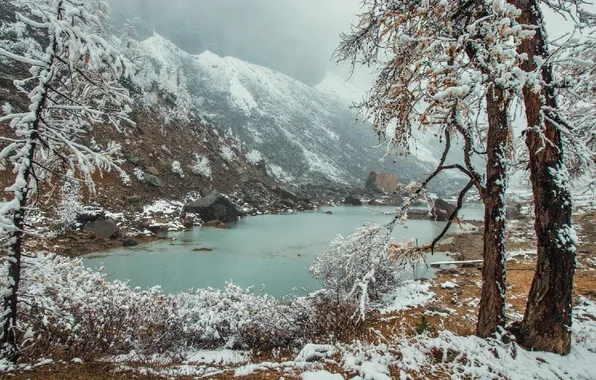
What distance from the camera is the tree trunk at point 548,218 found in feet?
14.6

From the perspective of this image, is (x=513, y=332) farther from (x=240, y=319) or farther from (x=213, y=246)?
(x=213, y=246)

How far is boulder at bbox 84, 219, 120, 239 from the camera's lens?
2050cm

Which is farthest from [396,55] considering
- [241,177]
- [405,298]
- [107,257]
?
[241,177]

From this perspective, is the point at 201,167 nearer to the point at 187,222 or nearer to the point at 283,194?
the point at 283,194

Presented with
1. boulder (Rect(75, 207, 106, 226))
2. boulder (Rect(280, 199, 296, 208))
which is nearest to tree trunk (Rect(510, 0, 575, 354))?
boulder (Rect(75, 207, 106, 226))

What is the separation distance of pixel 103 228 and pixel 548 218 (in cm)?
2295

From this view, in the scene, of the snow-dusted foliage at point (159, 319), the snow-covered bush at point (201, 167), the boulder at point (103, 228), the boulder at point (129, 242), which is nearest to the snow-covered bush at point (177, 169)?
the snow-covered bush at point (201, 167)

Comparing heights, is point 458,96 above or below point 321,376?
above

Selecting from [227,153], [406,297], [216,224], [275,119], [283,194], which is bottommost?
[216,224]

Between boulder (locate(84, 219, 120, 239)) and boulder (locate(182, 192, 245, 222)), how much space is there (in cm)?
930

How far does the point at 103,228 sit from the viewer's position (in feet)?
68.3

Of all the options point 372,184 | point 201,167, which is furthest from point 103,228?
point 372,184

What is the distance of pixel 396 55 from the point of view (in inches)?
213

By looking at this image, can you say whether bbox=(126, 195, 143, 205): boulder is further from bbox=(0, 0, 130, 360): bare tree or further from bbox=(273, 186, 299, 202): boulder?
bbox=(0, 0, 130, 360): bare tree
